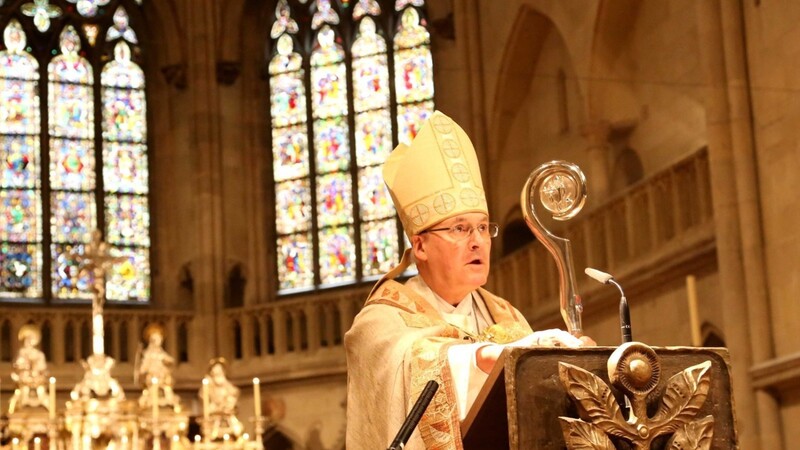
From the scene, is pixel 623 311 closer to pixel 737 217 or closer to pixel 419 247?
pixel 419 247

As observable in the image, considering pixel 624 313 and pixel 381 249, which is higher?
pixel 381 249

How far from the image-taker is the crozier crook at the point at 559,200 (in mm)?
3119

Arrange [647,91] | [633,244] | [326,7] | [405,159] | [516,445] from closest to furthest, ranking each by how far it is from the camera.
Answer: [516,445] → [405,159] → [633,244] → [647,91] → [326,7]

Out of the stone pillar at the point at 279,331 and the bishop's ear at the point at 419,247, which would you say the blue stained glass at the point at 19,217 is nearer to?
the stone pillar at the point at 279,331

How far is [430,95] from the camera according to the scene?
18.1 meters

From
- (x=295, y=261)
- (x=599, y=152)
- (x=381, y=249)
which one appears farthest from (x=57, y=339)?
(x=599, y=152)

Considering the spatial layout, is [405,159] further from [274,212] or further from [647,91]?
[274,212]

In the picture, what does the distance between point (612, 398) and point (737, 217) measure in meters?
8.97

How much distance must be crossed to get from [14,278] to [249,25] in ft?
13.7

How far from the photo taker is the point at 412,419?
278cm

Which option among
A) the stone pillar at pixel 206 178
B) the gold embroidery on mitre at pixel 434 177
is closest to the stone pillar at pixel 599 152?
the stone pillar at pixel 206 178

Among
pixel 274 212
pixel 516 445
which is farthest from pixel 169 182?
pixel 516 445

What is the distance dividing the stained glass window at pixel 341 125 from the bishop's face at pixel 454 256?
13995 millimetres

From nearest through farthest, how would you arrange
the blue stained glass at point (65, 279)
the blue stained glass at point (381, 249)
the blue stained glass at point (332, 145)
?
the blue stained glass at point (65, 279) < the blue stained glass at point (381, 249) < the blue stained glass at point (332, 145)
